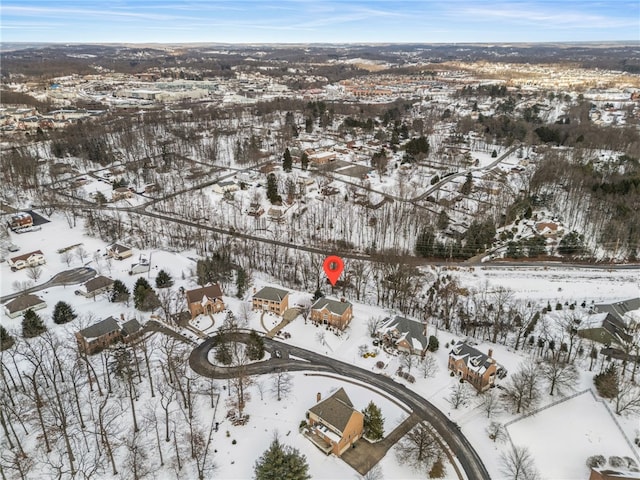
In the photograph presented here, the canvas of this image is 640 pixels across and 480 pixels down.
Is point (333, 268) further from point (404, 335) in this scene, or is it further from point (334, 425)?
point (334, 425)

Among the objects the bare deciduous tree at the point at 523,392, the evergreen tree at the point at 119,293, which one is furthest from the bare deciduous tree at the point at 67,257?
the bare deciduous tree at the point at 523,392

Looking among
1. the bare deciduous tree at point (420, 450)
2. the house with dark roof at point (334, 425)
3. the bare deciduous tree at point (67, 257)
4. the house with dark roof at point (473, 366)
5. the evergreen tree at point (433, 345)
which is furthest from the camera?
the bare deciduous tree at point (67, 257)

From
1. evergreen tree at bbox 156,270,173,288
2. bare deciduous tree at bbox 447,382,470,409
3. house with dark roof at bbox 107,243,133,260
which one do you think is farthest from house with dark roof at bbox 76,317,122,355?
bare deciduous tree at bbox 447,382,470,409

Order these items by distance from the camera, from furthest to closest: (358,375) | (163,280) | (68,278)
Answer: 1. (68,278)
2. (163,280)
3. (358,375)

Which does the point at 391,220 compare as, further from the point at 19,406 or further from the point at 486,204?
the point at 19,406

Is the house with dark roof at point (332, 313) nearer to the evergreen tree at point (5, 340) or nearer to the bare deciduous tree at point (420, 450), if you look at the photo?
the bare deciduous tree at point (420, 450)

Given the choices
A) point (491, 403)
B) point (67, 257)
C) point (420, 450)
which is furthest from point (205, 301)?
point (491, 403)
